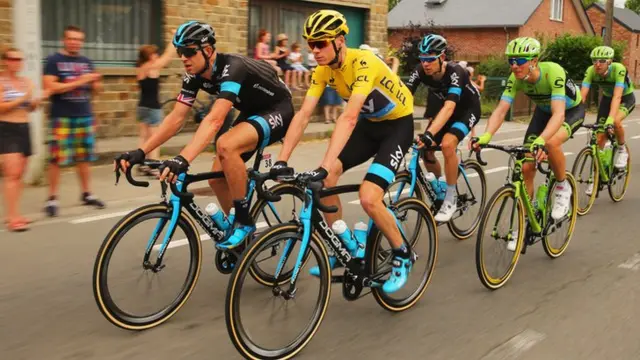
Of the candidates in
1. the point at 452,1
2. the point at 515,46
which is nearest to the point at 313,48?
the point at 515,46

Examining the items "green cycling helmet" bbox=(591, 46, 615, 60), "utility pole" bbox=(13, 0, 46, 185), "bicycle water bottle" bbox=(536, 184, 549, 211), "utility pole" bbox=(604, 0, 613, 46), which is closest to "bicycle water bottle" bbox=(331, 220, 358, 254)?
"bicycle water bottle" bbox=(536, 184, 549, 211)

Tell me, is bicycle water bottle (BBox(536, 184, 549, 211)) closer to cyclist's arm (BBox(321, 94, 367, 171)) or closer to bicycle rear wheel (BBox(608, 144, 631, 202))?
cyclist's arm (BBox(321, 94, 367, 171))

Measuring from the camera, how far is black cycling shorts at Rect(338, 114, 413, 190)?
4.66 metres

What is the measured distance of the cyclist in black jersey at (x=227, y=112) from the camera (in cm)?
454

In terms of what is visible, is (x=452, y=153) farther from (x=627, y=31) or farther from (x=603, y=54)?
(x=627, y=31)

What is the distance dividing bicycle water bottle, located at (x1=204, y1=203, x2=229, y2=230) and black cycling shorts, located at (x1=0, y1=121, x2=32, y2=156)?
11.6 ft

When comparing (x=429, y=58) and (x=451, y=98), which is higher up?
(x=429, y=58)

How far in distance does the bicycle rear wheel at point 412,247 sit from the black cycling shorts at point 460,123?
204 cm

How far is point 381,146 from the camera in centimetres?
484

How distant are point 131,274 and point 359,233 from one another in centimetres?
146

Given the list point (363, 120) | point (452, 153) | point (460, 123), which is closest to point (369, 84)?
point (363, 120)

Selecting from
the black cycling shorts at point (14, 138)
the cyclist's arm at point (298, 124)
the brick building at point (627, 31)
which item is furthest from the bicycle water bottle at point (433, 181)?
the brick building at point (627, 31)

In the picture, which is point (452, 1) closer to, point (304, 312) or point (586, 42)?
point (586, 42)

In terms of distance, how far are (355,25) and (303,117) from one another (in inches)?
590
